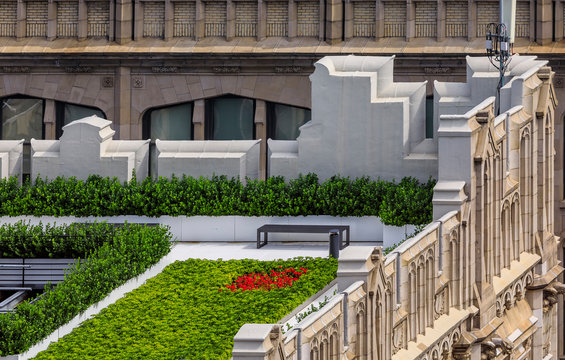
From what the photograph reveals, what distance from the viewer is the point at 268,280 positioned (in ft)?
133

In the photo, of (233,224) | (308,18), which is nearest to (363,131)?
(233,224)

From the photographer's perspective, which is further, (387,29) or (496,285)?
(387,29)

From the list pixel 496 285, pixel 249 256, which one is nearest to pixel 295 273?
pixel 249 256

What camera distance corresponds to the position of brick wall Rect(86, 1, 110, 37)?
68750 millimetres

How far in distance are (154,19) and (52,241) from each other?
26969mm

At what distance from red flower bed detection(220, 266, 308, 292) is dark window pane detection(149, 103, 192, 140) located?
27.1m

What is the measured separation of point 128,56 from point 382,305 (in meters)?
32.3

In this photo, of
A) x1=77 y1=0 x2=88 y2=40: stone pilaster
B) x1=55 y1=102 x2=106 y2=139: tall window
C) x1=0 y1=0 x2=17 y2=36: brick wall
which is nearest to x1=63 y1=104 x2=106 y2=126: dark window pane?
x1=55 y1=102 x2=106 y2=139: tall window

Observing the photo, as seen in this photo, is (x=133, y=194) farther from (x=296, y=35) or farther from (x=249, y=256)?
(x=296, y=35)

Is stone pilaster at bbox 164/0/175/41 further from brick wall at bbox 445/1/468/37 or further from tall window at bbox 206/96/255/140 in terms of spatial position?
brick wall at bbox 445/1/468/37

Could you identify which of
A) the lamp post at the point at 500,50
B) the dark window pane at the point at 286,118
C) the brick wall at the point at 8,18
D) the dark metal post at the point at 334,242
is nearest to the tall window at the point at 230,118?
the dark window pane at the point at 286,118

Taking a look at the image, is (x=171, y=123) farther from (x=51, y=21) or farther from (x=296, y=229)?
(x=296, y=229)

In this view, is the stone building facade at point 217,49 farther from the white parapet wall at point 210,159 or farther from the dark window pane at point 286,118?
the white parapet wall at point 210,159

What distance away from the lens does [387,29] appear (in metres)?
67.6
